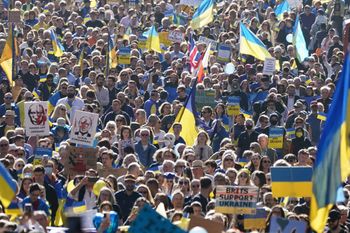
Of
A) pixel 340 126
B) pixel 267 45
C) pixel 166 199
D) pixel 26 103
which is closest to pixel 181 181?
pixel 166 199

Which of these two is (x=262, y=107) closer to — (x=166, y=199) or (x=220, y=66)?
(x=220, y=66)

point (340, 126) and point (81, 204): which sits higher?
point (340, 126)

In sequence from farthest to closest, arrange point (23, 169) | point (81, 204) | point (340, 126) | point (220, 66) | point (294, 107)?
point (220, 66)
point (294, 107)
point (23, 169)
point (81, 204)
point (340, 126)

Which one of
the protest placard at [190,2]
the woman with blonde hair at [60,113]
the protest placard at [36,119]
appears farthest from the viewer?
the protest placard at [190,2]

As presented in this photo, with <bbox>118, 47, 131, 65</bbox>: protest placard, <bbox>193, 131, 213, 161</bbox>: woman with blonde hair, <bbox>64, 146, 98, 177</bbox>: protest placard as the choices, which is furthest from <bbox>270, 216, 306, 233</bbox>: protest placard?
<bbox>118, 47, 131, 65</bbox>: protest placard

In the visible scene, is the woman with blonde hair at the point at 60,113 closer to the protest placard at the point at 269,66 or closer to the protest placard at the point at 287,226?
the protest placard at the point at 269,66

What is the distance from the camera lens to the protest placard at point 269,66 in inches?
1198

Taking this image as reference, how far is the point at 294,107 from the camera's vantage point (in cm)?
2730

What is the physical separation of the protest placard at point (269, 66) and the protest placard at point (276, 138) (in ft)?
17.2

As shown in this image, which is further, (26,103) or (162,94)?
(162,94)

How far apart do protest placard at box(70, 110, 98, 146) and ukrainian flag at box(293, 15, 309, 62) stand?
947cm

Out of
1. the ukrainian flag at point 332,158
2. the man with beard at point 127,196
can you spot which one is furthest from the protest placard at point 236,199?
the ukrainian flag at point 332,158

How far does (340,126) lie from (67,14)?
23209 millimetres

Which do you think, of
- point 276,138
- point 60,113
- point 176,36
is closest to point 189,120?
point 276,138
